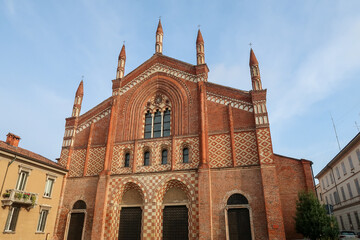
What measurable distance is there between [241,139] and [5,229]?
1706 centimetres

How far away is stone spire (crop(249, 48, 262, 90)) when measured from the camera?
64.8 ft

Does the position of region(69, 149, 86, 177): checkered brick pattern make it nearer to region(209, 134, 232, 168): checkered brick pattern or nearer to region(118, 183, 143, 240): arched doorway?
region(118, 183, 143, 240): arched doorway

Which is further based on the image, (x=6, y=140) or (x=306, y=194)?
(x=6, y=140)

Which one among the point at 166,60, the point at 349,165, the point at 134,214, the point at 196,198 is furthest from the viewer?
the point at 349,165

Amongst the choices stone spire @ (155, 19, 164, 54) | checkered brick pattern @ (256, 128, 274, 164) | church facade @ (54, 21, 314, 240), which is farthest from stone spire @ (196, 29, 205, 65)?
checkered brick pattern @ (256, 128, 274, 164)

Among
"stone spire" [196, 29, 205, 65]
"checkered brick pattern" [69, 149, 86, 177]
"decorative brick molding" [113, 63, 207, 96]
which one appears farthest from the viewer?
"decorative brick molding" [113, 63, 207, 96]

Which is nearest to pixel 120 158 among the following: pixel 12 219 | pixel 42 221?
pixel 42 221

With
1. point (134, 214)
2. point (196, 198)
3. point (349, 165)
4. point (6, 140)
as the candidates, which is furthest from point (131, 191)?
point (349, 165)

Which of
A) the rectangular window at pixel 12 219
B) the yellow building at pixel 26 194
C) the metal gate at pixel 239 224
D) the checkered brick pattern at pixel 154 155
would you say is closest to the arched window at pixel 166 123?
the checkered brick pattern at pixel 154 155

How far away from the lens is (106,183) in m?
19.9

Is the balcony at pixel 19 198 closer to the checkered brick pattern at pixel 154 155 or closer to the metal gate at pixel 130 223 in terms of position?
the metal gate at pixel 130 223

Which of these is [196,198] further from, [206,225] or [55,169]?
[55,169]

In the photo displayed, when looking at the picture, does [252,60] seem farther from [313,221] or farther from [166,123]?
[313,221]

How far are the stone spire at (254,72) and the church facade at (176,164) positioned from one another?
99 millimetres
